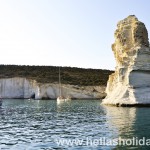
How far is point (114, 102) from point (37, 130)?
29.9 metres

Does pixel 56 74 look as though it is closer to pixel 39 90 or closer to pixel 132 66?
pixel 39 90

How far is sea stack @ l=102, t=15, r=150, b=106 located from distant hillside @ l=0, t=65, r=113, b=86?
37311mm

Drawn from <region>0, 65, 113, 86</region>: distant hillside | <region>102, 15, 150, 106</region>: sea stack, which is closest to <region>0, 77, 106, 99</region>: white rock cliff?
<region>0, 65, 113, 86</region>: distant hillside

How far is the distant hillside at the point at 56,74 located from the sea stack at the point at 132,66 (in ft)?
122

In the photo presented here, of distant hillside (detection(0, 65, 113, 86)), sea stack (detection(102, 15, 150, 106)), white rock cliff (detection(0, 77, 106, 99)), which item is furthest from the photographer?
distant hillside (detection(0, 65, 113, 86))

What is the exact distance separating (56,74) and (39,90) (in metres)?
17.2

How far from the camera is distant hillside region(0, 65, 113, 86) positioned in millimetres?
100194

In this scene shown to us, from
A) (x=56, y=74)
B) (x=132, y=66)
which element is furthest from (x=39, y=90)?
(x=132, y=66)

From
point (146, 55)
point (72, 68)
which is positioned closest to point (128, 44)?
point (146, 55)

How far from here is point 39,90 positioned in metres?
91.8

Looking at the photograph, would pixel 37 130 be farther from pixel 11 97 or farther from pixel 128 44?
pixel 11 97

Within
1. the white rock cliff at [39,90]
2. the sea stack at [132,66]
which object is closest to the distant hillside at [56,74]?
the white rock cliff at [39,90]

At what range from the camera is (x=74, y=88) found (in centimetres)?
9181

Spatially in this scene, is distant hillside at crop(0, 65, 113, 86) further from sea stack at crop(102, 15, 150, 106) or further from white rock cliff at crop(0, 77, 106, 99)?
sea stack at crop(102, 15, 150, 106)
